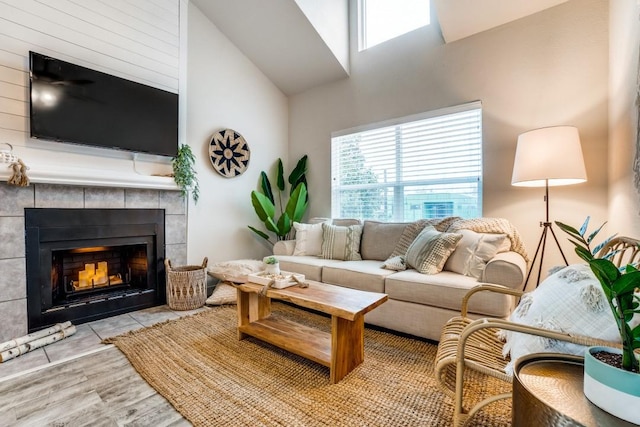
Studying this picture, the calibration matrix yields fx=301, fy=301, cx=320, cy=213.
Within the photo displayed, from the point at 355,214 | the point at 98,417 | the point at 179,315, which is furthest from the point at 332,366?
the point at 355,214

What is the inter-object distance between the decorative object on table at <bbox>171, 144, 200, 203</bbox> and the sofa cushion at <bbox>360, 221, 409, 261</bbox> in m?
1.96

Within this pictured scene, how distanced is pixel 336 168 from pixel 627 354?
11.6ft

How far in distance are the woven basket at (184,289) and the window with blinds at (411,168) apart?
1933 millimetres

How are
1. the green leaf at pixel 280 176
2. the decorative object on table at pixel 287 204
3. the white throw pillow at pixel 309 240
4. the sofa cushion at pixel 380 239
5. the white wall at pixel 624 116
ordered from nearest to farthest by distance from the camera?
the white wall at pixel 624 116, the sofa cushion at pixel 380 239, the white throw pillow at pixel 309 240, the decorative object on table at pixel 287 204, the green leaf at pixel 280 176

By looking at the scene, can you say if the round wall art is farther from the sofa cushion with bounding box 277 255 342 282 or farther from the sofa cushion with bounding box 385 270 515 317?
the sofa cushion with bounding box 385 270 515 317

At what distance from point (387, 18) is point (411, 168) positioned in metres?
1.85

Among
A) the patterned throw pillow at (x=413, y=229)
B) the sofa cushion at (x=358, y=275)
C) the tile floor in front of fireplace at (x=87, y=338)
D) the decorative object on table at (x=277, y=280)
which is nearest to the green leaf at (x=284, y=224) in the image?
the sofa cushion at (x=358, y=275)

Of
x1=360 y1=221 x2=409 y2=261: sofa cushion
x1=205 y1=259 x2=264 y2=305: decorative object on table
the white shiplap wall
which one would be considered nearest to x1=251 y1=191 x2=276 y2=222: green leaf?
x1=205 y1=259 x2=264 y2=305: decorative object on table

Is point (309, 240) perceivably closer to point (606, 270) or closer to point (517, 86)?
point (517, 86)

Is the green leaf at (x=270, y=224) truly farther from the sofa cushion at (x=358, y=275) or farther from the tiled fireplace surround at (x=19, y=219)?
the tiled fireplace surround at (x=19, y=219)

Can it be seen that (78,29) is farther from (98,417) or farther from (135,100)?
(98,417)

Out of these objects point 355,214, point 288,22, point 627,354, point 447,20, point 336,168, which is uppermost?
point 288,22

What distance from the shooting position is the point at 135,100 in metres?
2.89

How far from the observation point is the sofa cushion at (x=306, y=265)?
2939mm
